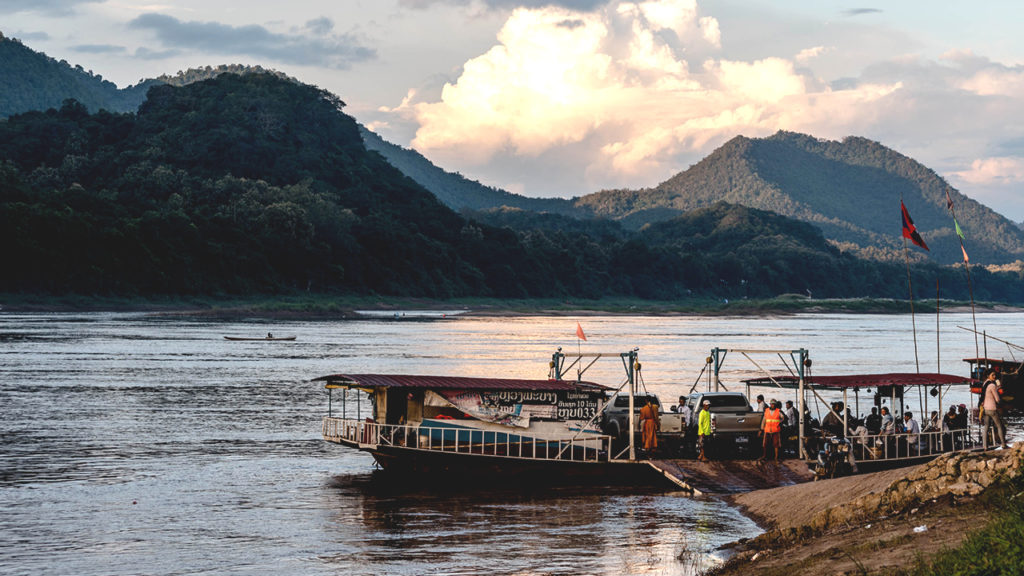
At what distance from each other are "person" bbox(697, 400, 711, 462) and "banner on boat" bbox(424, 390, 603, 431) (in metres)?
3.02

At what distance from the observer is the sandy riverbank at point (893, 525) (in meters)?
15.3

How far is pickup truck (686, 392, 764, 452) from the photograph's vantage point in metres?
32.0

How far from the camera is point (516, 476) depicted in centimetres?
2995

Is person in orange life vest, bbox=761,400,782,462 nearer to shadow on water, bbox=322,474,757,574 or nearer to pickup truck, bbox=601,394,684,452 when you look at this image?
pickup truck, bbox=601,394,684,452

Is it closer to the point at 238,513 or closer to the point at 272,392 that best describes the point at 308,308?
the point at 272,392

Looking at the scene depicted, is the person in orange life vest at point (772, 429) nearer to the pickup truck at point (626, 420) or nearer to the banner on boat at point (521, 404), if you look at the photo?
the pickup truck at point (626, 420)

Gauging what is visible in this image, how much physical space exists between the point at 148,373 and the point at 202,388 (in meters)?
9.65

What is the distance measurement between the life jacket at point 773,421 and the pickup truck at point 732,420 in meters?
1.79

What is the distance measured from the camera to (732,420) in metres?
32.1

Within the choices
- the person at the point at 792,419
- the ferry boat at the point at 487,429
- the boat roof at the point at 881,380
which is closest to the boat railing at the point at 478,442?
the ferry boat at the point at 487,429

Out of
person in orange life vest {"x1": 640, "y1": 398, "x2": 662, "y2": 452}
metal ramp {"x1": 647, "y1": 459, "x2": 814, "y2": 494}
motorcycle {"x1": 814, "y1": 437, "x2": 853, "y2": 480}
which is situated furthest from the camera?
person in orange life vest {"x1": 640, "y1": 398, "x2": 662, "y2": 452}

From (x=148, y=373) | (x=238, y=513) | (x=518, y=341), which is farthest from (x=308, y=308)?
Answer: (x=238, y=513)

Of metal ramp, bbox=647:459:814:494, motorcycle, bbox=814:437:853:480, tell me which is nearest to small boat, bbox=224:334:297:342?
metal ramp, bbox=647:459:814:494

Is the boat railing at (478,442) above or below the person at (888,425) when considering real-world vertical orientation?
below
